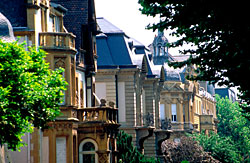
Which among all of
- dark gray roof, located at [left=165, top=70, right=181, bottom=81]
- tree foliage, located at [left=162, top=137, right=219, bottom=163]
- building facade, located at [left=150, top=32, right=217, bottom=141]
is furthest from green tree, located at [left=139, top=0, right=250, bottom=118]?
dark gray roof, located at [left=165, top=70, right=181, bottom=81]

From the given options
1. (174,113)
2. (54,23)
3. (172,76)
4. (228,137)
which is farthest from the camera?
(228,137)

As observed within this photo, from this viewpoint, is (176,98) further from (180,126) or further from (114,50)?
(114,50)

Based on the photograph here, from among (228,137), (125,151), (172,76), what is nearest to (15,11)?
(125,151)

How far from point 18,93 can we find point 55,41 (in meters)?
11.1

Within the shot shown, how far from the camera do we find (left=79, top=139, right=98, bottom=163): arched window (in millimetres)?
44312

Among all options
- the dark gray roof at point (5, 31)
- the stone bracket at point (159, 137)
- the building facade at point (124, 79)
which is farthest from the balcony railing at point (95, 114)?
the stone bracket at point (159, 137)

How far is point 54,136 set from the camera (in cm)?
4094

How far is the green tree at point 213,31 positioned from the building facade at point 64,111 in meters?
15.2

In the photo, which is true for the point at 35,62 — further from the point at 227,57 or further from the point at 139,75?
the point at 139,75

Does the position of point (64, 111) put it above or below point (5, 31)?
below

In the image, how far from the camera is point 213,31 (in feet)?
81.4

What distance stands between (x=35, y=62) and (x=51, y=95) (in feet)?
5.41

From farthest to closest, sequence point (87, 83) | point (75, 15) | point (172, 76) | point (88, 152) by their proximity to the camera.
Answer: point (172, 76) → point (87, 83) → point (75, 15) → point (88, 152)

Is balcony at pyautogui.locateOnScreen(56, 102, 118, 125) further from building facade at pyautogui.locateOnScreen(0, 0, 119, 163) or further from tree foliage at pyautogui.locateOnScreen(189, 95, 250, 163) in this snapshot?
tree foliage at pyautogui.locateOnScreen(189, 95, 250, 163)
